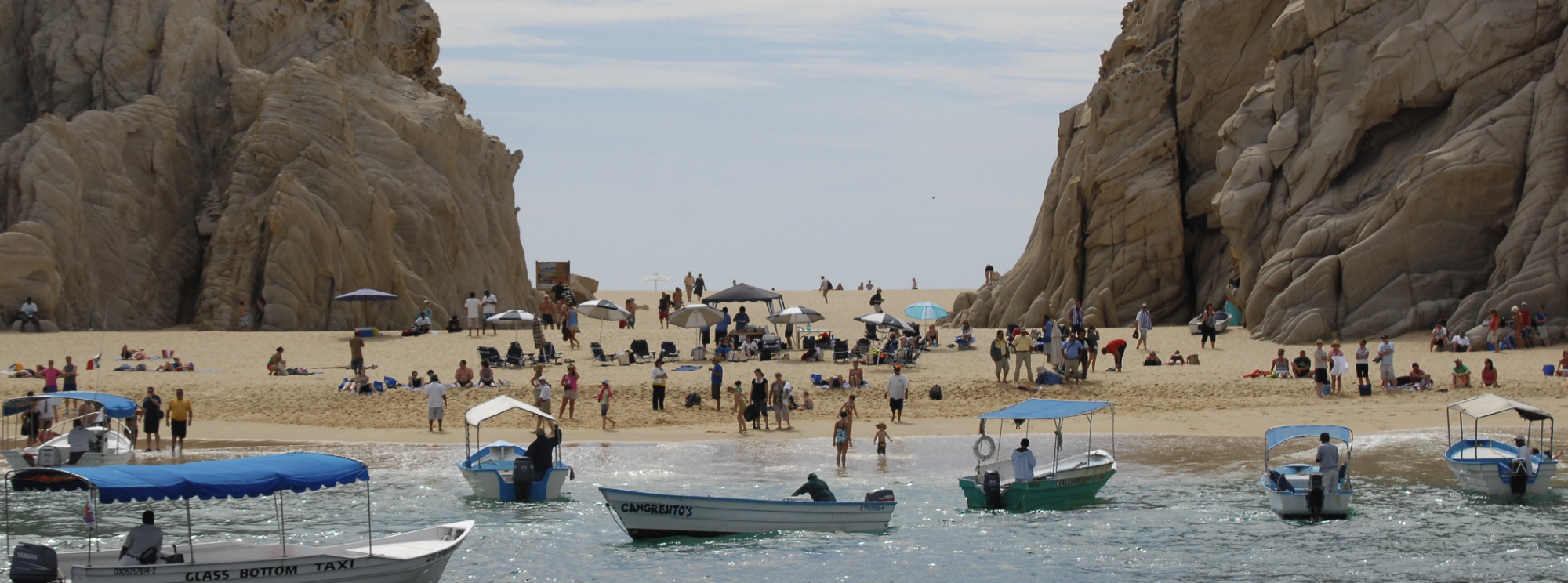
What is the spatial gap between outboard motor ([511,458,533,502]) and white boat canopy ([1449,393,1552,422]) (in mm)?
12903

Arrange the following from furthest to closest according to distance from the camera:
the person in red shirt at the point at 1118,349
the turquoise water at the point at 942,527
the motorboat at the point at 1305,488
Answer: the person in red shirt at the point at 1118,349
the motorboat at the point at 1305,488
the turquoise water at the point at 942,527

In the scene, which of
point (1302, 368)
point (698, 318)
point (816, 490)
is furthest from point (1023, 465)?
point (698, 318)

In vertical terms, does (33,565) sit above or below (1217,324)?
below

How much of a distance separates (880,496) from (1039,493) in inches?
115

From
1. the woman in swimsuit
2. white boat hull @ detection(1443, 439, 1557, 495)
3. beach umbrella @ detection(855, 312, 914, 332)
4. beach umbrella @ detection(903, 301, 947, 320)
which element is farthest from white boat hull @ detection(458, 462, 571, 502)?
beach umbrella @ detection(903, 301, 947, 320)

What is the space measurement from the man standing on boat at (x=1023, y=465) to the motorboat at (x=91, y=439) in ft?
44.1

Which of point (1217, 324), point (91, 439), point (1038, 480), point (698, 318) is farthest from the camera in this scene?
point (1217, 324)

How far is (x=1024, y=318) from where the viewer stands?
4397 cm

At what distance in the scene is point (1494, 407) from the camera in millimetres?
20906

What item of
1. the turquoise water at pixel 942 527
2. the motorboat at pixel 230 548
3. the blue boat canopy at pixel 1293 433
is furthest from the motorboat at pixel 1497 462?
the motorboat at pixel 230 548

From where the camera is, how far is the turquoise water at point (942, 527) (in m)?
17.4

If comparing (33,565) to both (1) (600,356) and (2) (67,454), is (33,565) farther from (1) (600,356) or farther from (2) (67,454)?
(1) (600,356)

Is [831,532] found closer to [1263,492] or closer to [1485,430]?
[1263,492]

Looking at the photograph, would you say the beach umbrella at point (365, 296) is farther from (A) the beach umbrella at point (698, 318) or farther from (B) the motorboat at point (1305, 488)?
(B) the motorboat at point (1305, 488)
